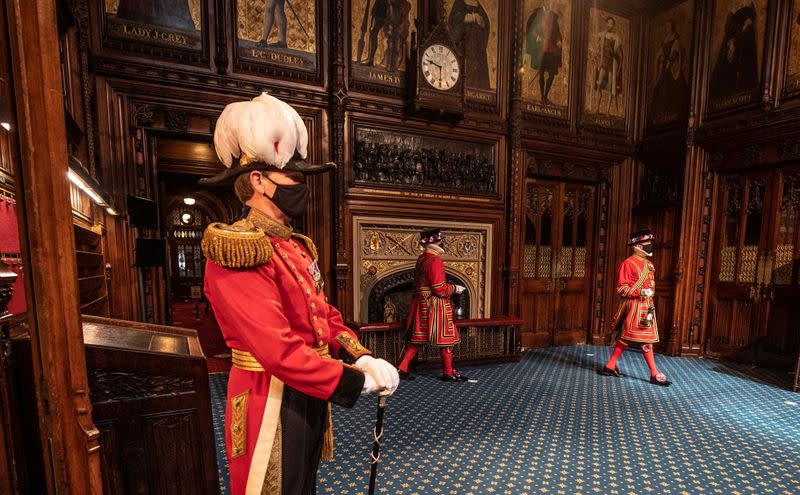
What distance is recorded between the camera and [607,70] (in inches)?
251

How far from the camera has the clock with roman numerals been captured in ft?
16.4

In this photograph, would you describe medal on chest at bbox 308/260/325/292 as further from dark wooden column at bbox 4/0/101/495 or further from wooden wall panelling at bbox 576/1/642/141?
wooden wall panelling at bbox 576/1/642/141

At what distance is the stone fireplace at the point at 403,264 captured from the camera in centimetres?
520

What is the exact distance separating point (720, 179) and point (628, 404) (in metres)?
4.28

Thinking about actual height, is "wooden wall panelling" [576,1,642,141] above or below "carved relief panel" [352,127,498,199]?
above

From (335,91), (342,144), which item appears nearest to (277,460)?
(342,144)

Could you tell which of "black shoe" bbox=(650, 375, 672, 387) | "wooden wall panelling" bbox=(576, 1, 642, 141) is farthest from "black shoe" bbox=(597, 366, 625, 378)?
"wooden wall panelling" bbox=(576, 1, 642, 141)

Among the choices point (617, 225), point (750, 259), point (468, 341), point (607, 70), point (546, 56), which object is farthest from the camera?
point (617, 225)

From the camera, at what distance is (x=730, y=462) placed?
8.74ft

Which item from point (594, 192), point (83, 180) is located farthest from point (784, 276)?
point (83, 180)

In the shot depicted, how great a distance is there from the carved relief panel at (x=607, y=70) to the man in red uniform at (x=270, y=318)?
657cm

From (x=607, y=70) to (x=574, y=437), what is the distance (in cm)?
626

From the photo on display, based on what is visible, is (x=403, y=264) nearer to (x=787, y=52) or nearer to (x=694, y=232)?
(x=694, y=232)

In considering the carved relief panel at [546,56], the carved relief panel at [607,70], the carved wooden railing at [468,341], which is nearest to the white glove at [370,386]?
the carved wooden railing at [468,341]
